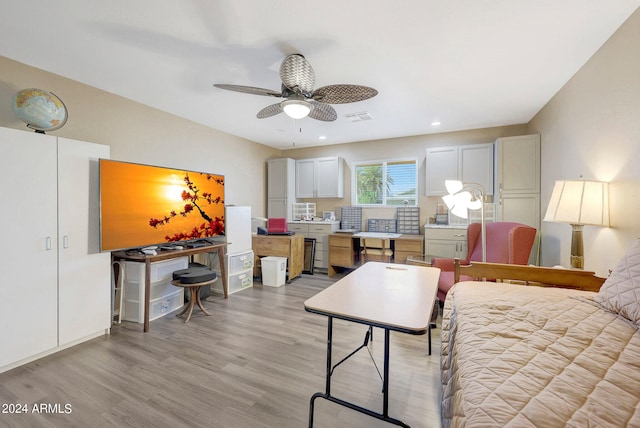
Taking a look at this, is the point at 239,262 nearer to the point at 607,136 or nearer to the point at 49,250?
the point at 49,250

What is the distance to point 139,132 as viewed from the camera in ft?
10.9

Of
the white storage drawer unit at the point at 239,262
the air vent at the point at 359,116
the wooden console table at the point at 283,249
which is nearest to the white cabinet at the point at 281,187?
the wooden console table at the point at 283,249

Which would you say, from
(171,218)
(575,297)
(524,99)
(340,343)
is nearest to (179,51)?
(171,218)

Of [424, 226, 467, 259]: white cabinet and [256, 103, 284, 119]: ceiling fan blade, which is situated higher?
[256, 103, 284, 119]: ceiling fan blade

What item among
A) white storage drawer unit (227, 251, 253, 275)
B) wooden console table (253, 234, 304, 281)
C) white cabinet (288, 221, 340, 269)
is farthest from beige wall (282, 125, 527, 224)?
white storage drawer unit (227, 251, 253, 275)

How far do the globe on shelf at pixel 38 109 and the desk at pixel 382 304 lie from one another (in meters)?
2.72

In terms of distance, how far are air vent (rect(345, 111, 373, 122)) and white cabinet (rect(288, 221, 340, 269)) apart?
1943 mm

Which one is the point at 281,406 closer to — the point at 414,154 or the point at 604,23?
the point at 604,23

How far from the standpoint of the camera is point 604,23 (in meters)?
1.83

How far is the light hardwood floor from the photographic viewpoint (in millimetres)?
1605

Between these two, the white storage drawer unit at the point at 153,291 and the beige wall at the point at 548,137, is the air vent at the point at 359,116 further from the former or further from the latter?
the white storage drawer unit at the point at 153,291

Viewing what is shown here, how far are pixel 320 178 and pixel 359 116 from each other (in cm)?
185

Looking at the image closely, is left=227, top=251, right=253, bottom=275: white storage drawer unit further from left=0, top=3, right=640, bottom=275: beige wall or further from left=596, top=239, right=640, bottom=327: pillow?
left=596, top=239, right=640, bottom=327: pillow

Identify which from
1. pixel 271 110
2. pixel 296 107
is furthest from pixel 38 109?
pixel 296 107
